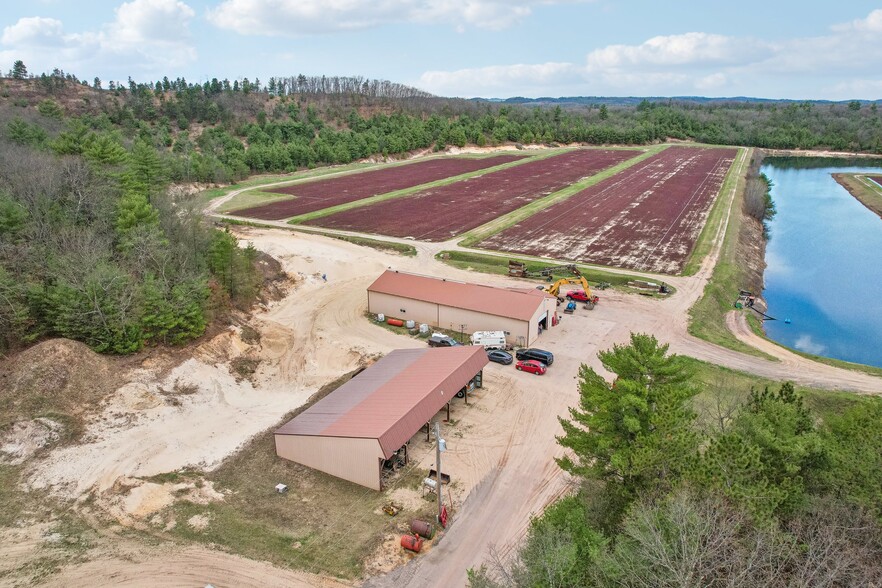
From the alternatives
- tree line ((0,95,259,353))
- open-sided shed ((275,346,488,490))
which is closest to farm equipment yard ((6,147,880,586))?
open-sided shed ((275,346,488,490))

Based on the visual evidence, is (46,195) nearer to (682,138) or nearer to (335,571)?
(335,571)

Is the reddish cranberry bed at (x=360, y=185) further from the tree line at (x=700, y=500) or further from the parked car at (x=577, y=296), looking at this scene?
the tree line at (x=700, y=500)

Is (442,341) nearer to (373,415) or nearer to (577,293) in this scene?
(373,415)

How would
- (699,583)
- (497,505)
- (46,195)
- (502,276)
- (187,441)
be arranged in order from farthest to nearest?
(502,276), (46,195), (187,441), (497,505), (699,583)

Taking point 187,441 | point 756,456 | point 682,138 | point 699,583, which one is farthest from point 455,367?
point 682,138

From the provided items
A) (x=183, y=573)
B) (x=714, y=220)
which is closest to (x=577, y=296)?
(x=183, y=573)

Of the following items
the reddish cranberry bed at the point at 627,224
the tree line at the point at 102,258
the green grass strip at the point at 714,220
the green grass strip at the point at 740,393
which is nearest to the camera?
the green grass strip at the point at 740,393

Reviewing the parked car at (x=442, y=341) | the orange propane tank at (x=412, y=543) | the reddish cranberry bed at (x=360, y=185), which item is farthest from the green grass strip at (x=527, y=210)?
the orange propane tank at (x=412, y=543)
